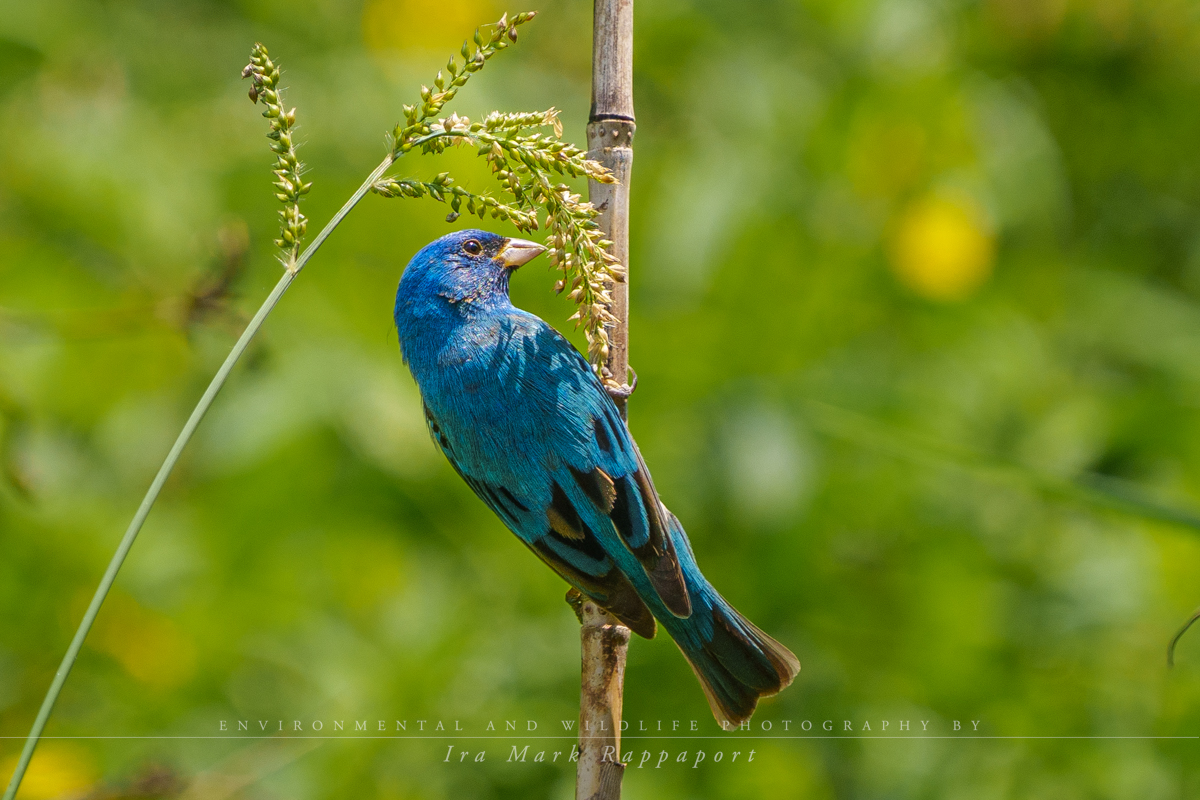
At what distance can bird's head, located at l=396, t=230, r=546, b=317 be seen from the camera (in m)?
1.97

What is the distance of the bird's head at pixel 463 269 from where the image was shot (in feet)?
6.45

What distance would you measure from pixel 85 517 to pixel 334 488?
0.74 metres

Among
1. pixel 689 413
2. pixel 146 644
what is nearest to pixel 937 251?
pixel 689 413

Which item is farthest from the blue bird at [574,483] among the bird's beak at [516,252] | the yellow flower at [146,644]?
the yellow flower at [146,644]

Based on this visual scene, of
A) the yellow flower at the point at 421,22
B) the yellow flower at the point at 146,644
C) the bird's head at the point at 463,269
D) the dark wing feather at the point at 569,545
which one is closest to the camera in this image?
the dark wing feather at the point at 569,545

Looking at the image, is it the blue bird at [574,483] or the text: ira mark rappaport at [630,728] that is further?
the text: ira mark rappaport at [630,728]

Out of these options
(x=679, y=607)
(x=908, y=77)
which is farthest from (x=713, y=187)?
(x=679, y=607)

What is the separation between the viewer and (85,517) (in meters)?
3.07

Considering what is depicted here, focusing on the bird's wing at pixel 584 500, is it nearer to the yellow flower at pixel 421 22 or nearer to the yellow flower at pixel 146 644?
the yellow flower at pixel 146 644

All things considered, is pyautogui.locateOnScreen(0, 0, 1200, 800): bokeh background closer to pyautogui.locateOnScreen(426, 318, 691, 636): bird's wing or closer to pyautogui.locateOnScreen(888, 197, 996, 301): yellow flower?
pyautogui.locateOnScreen(888, 197, 996, 301): yellow flower

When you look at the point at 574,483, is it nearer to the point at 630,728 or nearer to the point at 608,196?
the point at 608,196

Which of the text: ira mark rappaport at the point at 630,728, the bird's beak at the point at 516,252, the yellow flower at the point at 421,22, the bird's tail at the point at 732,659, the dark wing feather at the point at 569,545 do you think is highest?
the yellow flower at the point at 421,22

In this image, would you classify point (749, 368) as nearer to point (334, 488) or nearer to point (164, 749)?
point (334, 488)

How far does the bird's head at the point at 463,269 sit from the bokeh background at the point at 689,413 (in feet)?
1.50
